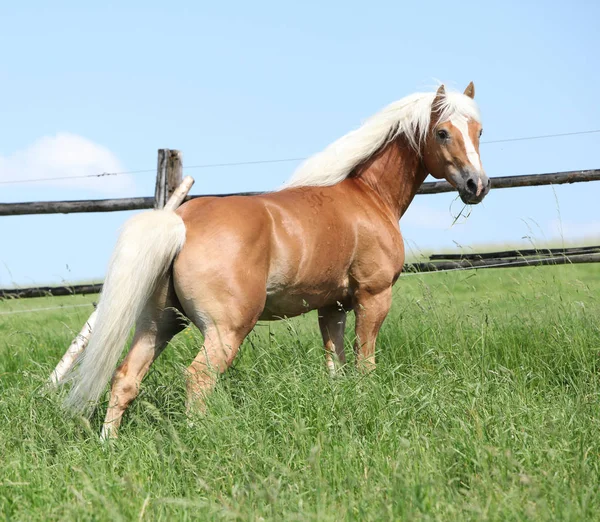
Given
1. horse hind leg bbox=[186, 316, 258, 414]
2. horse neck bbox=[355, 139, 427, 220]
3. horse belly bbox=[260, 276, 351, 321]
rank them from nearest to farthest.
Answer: horse hind leg bbox=[186, 316, 258, 414] → horse belly bbox=[260, 276, 351, 321] → horse neck bbox=[355, 139, 427, 220]

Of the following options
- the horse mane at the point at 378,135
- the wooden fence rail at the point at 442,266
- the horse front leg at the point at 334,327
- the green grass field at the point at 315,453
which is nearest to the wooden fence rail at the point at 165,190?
the wooden fence rail at the point at 442,266

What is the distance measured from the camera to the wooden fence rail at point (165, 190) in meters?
6.64

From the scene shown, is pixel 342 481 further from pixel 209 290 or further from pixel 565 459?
pixel 209 290

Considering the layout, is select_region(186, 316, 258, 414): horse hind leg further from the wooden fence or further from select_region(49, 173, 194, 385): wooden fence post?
the wooden fence

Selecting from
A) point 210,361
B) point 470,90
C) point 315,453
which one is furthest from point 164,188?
point 315,453

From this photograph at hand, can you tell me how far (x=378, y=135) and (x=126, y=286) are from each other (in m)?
2.24

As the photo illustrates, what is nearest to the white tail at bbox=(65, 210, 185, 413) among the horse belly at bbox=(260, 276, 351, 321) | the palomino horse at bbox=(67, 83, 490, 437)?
the palomino horse at bbox=(67, 83, 490, 437)

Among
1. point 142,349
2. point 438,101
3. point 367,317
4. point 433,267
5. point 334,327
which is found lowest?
point 433,267

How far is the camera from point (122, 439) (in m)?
3.77

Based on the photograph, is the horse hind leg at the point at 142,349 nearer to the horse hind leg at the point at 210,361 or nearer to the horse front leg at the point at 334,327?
the horse hind leg at the point at 210,361

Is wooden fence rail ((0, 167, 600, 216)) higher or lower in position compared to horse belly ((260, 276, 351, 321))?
lower

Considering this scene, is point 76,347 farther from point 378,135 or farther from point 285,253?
point 378,135

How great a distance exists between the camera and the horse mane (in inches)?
191

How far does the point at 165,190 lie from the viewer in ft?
21.7
